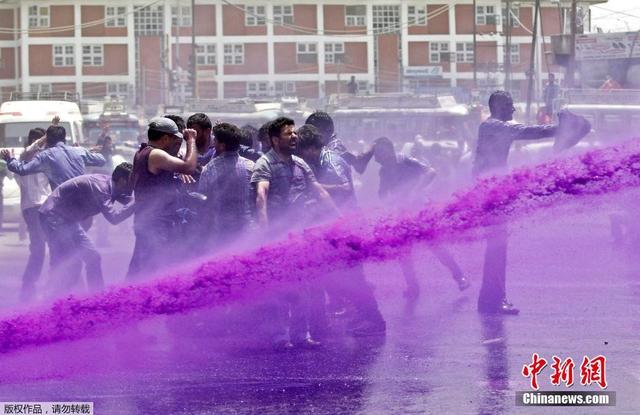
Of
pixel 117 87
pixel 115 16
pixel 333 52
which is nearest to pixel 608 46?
pixel 115 16

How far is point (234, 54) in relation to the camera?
70438 mm

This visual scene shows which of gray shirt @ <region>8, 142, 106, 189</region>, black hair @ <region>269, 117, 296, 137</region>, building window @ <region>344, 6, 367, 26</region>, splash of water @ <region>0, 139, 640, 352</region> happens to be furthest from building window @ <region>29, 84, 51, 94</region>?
splash of water @ <region>0, 139, 640, 352</region>

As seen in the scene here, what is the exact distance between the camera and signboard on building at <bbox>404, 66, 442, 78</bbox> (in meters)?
73.8

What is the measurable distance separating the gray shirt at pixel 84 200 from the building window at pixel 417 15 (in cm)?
6408

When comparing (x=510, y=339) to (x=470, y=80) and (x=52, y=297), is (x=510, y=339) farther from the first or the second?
(x=470, y=80)

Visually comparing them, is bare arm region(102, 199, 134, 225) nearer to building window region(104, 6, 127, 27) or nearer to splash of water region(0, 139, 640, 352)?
splash of water region(0, 139, 640, 352)

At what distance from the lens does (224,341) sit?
8.48 meters

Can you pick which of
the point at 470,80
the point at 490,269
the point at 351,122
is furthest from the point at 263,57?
the point at 490,269

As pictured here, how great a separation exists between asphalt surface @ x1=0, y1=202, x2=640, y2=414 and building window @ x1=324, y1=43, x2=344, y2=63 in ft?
208

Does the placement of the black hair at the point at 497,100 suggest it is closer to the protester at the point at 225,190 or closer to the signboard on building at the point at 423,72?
the protester at the point at 225,190

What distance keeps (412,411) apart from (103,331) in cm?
232

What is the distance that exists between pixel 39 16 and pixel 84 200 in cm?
6467

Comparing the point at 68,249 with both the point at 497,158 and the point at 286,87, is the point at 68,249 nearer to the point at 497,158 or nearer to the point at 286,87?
the point at 497,158
